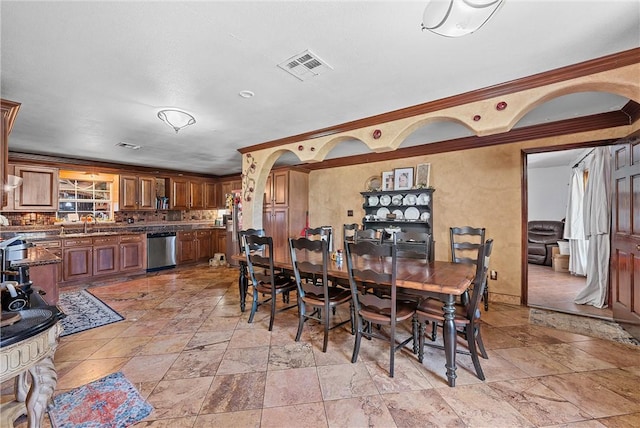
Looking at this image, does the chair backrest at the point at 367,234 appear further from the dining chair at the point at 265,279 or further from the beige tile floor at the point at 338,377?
the beige tile floor at the point at 338,377

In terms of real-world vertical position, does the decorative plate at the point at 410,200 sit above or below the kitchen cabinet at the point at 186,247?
above

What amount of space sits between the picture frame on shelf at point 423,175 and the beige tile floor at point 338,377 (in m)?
2.19

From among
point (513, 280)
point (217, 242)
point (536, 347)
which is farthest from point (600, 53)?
point (217, 242)

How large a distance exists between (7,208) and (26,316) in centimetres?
508

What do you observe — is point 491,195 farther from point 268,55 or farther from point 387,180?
point 268,55

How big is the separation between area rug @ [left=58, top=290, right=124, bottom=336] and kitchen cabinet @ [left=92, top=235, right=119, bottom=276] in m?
0.76

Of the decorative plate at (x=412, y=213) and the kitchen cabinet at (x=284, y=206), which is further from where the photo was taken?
the kitchen cabinet at (x=284, y=206)

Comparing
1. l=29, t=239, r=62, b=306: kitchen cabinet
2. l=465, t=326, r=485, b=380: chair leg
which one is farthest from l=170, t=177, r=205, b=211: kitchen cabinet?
l=465, t=326, r=485, b=380: chair leg

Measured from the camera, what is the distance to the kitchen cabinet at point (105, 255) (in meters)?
5.02

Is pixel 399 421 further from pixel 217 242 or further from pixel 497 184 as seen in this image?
pixel 217 242

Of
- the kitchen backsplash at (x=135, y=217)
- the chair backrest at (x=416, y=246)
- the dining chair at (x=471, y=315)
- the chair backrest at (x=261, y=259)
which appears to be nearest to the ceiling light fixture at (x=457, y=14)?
the dining chair at (x=471, y=315)

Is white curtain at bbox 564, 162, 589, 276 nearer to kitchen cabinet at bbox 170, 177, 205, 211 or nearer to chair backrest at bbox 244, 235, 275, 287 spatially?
chair backrest at bbox 244, 235, 275, 287

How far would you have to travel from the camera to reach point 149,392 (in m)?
1.92

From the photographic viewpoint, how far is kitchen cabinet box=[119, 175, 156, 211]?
5.82m
